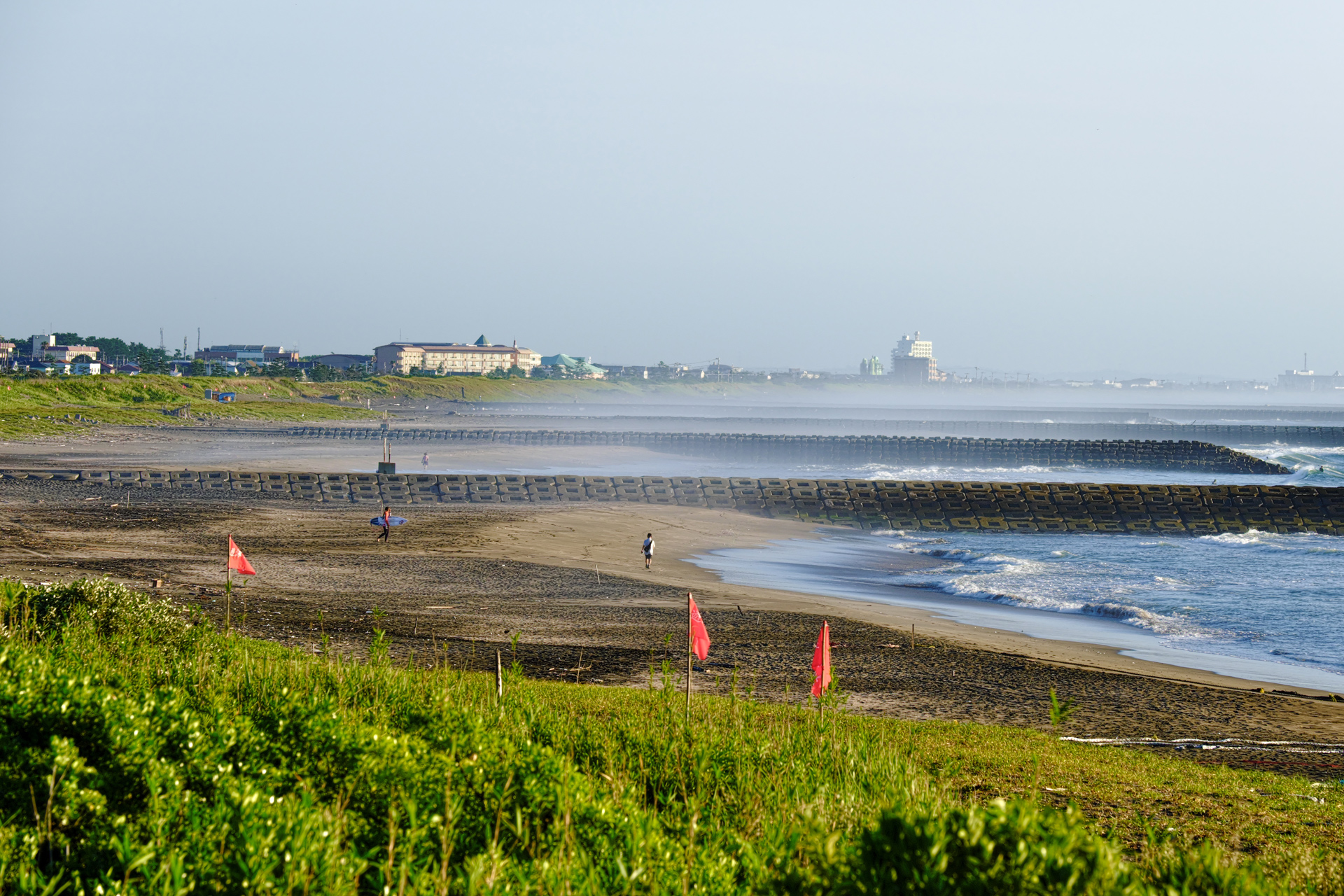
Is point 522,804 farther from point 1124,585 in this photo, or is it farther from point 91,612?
point 1124,585

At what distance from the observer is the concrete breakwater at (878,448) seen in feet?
265

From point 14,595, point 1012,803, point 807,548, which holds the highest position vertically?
point 1012,803

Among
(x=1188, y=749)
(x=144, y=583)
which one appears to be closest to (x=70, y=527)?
(x=144, y=583)

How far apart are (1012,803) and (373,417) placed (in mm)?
118801

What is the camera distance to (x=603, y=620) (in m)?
20.6

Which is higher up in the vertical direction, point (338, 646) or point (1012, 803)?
point (1012, 803)

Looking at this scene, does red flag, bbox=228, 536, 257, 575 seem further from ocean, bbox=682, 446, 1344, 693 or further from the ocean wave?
the ocean wave

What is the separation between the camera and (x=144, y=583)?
21328 mm

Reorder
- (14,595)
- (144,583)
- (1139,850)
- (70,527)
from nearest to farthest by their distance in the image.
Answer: (1139,850), (14,595), (144,583), (70,527)

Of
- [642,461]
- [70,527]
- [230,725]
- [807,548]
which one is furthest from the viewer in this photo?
[642,461]

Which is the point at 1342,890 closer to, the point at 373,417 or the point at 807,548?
the point at 807,548

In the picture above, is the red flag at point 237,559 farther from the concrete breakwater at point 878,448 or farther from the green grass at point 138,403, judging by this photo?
the concrete breakwater at point 878,448

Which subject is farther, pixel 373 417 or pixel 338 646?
pixel 373 417

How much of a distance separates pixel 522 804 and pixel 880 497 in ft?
145
